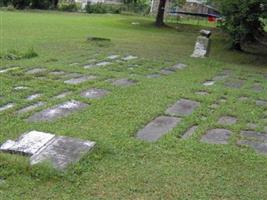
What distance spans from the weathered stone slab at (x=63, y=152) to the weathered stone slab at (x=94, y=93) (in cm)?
210

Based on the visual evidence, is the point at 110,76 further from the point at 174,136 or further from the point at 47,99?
the point at 174,136

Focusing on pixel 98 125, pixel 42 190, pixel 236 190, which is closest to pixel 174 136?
pixel 98 125

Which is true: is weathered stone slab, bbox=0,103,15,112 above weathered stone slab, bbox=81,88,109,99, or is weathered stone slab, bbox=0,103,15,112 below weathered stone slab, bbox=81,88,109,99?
below

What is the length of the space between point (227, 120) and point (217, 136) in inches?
28.7

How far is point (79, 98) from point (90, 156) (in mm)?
2222

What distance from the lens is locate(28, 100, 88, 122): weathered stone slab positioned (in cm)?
547

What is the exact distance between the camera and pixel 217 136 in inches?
206

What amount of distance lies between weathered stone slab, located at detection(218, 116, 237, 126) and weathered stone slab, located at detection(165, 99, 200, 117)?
439mm

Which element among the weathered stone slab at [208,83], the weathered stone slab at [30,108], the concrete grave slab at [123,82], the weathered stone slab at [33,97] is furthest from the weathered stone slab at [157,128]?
the weathered stone slab at [208,83]

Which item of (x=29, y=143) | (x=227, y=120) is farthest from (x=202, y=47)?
(x=29, y=143)

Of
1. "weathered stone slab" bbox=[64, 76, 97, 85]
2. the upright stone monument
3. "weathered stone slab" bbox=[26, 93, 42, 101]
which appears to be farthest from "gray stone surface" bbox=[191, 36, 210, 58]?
"weathered stone slab" bbox=[26, 93, 42, 101]

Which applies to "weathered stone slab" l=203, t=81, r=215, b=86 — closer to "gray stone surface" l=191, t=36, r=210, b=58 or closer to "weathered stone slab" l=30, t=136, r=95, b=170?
"gray stone surface" l=191, t=36, r=210, b=58

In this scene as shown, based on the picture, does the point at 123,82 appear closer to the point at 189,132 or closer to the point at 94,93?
the point at 94,93

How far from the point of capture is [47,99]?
630 centimetres
